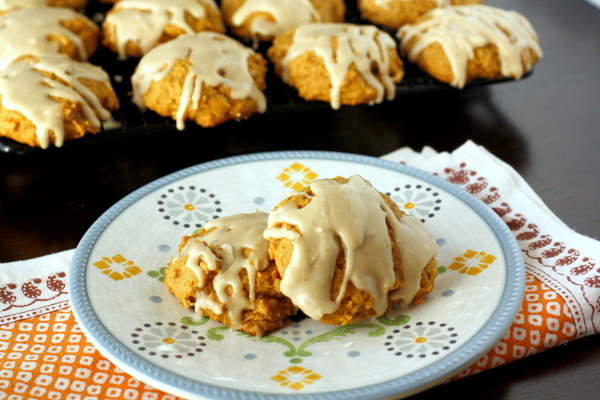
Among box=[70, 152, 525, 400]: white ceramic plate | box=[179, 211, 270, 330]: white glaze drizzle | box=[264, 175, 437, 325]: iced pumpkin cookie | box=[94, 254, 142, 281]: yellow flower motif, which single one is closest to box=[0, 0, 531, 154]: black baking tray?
box=[70, 152, 525, 400]: white ceramic plate

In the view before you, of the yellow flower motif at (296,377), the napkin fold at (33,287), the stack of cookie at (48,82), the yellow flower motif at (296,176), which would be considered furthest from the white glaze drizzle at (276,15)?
the yellow flower motif at (296,377)

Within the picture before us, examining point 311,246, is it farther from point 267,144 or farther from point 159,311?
point 267,144

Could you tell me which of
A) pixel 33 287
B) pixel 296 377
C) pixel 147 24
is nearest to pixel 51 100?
pixel 147 24

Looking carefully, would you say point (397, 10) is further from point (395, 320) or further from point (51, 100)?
point (395, 320)

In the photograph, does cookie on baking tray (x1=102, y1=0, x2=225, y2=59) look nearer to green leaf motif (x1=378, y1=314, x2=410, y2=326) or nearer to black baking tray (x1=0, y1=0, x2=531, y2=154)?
black baking tray (x1=0, y1=0, x2=531, y2=154)

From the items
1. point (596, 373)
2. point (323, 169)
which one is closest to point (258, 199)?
point (323, 169)

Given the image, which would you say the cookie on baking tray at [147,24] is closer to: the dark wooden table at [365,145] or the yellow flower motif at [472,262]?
the dark wooden table at [365,145]
